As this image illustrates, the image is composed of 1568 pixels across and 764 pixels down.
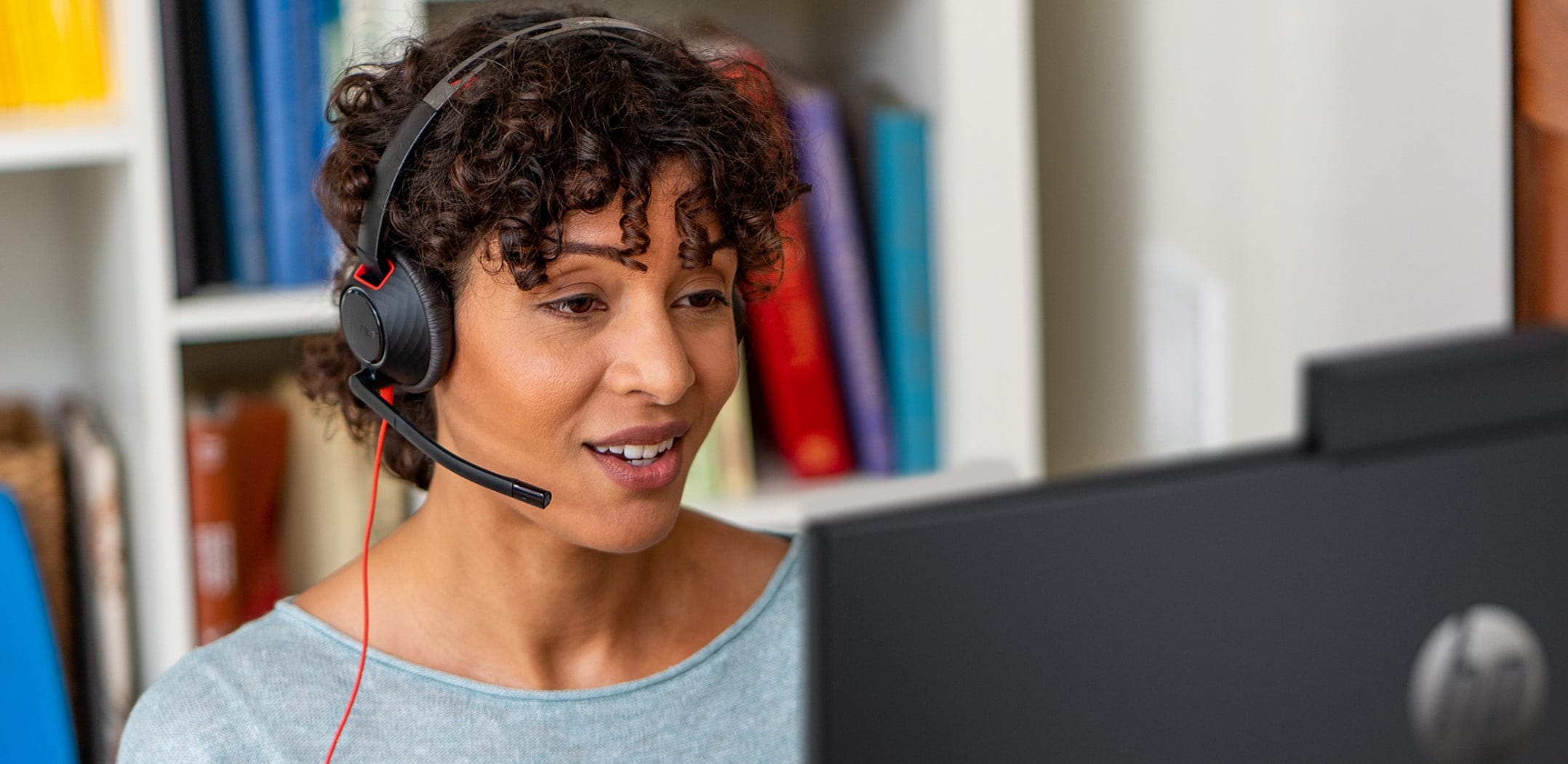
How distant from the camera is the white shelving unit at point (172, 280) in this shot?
132 centimetres

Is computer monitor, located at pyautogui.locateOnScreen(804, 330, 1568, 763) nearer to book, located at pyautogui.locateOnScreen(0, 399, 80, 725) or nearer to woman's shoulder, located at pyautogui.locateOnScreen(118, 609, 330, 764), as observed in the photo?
woman's shoulder, located at pyautogui.locateOnScreen(118, 609, 330, 764)

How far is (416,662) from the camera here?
92 centimetres

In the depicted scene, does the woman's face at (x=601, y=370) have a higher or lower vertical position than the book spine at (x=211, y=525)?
higher

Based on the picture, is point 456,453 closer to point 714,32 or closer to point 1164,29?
point 714,32

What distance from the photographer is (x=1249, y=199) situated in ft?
4.03

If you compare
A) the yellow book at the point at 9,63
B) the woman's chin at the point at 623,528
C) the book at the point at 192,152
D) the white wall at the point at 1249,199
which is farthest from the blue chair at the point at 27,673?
the white wall at the point at 1249,199

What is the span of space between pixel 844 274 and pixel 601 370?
0.68 metres

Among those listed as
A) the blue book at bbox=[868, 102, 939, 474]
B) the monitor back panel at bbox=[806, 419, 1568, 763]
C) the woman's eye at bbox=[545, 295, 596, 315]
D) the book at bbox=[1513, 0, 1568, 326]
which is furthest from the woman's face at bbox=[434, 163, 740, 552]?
the blue book at bbox=[868, 102, 939, 474]

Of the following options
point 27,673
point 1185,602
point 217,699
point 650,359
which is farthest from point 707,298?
point 27,673

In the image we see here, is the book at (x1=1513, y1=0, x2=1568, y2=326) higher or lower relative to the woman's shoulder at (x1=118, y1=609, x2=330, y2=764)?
higher

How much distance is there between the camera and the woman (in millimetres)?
812

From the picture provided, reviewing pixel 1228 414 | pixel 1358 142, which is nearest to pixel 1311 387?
pixel 1358 142

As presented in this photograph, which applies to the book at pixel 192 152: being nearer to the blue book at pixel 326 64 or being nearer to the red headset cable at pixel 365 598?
the blue book at pixel 326 64

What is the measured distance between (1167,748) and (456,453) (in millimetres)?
570
